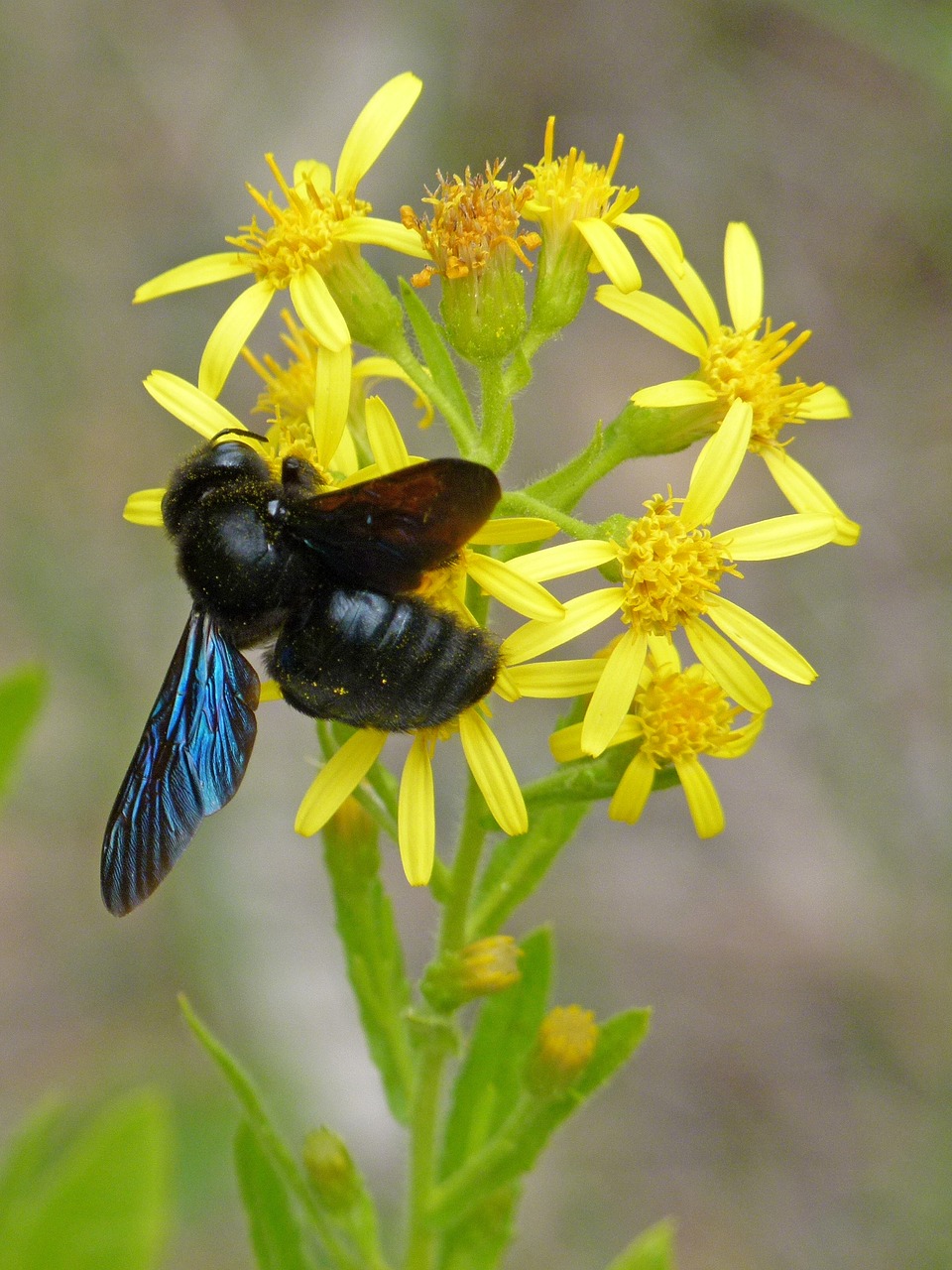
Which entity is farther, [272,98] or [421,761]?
[272,98]

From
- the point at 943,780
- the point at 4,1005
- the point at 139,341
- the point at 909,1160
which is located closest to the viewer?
the point at 909,1160

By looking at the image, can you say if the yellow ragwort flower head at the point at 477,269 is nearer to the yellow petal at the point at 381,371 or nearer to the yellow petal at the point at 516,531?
the yellow petal at the point at 381,371

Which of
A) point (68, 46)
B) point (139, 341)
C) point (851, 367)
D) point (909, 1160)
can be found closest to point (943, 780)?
point (909, 1160)

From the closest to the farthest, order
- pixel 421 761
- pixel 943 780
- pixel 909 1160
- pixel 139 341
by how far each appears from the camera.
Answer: pixel 421 761 → pixel 909 1160 → pixel 943 780 → pixel 139 341

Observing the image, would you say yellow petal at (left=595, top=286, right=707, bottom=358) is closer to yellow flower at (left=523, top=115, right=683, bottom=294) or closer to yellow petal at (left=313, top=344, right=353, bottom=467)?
yellow flower at (left=523, top=115, right=683, bottom=294)

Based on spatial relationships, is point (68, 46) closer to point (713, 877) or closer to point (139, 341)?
point (139, 341)

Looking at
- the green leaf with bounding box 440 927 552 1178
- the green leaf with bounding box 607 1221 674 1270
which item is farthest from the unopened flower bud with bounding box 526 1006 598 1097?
the green leaf with bounding box 607 1221 674 1270

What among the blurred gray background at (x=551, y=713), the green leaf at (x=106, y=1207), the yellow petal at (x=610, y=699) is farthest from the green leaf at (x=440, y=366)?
the blurred gray background at (x=551, y=713)
